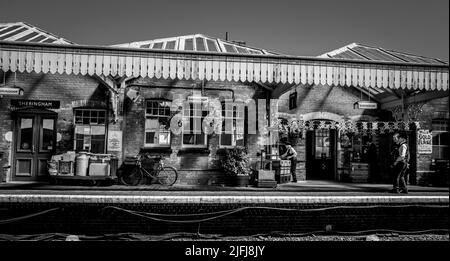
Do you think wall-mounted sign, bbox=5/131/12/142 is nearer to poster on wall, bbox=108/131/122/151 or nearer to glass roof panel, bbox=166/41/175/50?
poster on wall, bbox=108/131/122/151

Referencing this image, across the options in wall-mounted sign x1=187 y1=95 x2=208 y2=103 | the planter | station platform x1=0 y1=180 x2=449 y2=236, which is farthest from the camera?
wall-mounted sign x1=187 y1=95 x2=208 y2=103

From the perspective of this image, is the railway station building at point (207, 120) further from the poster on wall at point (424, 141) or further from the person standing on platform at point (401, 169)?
the person standing on platform at point (401, 169)

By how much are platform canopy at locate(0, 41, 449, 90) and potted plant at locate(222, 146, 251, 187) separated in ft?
14.7

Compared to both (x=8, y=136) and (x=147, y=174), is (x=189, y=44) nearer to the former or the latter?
(x=147, y=174)

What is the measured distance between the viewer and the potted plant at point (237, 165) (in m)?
9.60

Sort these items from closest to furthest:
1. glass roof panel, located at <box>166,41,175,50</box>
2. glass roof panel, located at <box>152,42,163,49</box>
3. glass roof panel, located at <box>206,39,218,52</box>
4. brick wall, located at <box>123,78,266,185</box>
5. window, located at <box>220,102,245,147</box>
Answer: glass roof panel, located at <box>206,39,218,52</box> → glass roof panel, located at <box>166,41,175,50</box> → glass roof panel, located at <box>152,42,163,49</box> → brick wall, located at <box>123,78,266,185</box> → window, located at <box>220,102,245,147</box>

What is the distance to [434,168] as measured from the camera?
1117 centimetres

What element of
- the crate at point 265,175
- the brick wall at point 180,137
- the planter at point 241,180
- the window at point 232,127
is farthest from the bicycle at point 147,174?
the crate at point 265,175

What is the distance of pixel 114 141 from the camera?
998 cm

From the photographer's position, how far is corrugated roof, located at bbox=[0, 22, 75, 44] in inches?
268

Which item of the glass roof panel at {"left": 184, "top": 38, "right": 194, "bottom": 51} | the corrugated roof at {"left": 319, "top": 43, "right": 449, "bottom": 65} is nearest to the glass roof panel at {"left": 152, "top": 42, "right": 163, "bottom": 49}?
the glass roof panel at {"left": 184, "top": 38, "right": 194, "bottom": 51}

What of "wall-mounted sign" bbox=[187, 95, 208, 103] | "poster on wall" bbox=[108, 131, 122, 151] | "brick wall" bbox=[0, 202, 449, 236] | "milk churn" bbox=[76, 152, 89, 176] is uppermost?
"wall-mounted sign" bbox=[187, 95, 208, 103]
